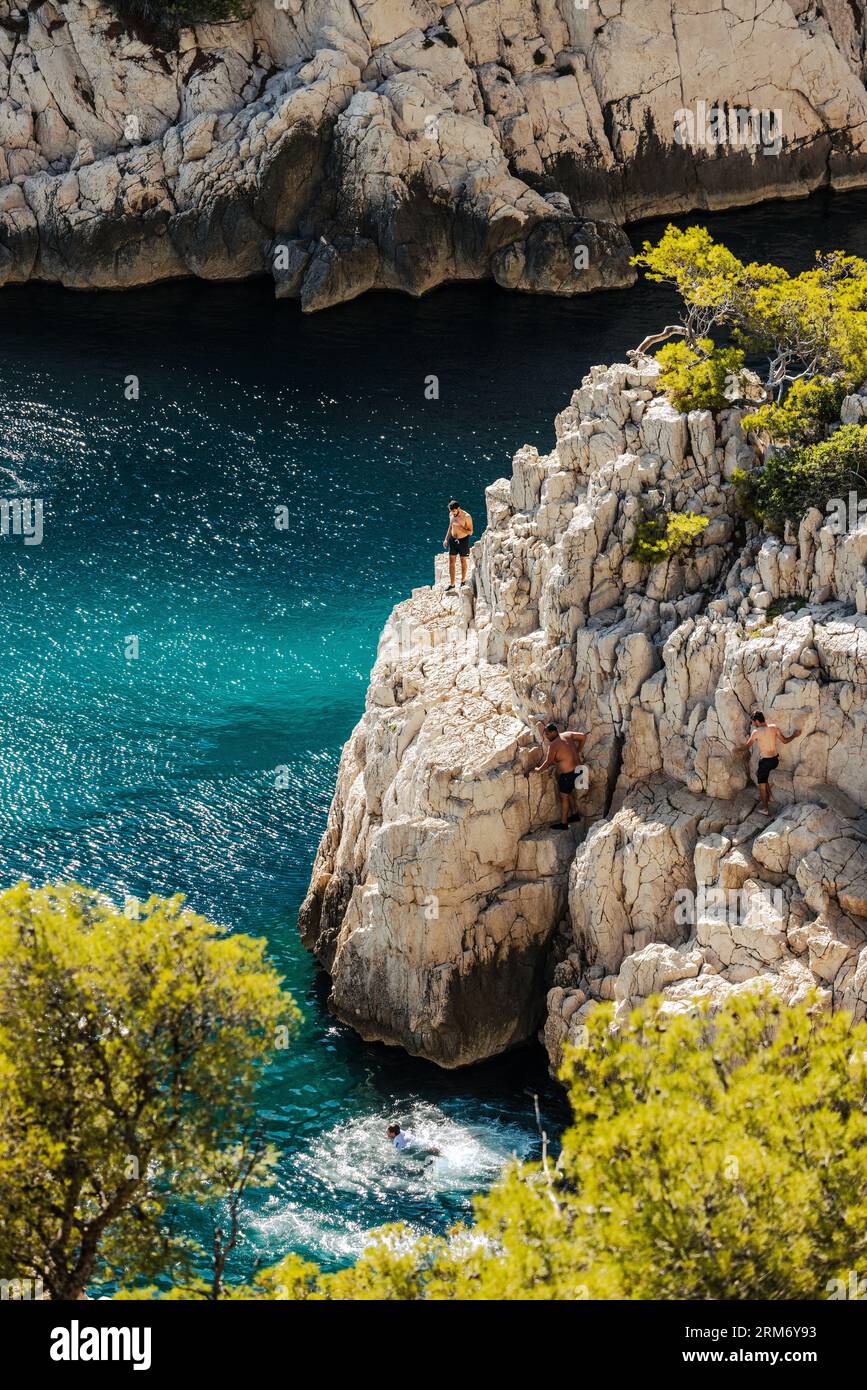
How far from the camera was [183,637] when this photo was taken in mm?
56031

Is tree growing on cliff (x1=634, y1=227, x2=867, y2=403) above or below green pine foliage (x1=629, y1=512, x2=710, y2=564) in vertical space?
above

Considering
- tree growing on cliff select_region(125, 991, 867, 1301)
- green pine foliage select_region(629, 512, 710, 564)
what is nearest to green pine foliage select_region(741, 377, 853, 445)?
green pine foliage select_region(629, 512, 710, 564)

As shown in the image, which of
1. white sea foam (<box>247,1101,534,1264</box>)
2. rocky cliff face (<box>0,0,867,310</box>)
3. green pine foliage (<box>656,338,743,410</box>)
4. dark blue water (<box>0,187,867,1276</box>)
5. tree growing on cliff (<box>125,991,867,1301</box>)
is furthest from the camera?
rocky cliff face (<box>0,0,867,310</box>)

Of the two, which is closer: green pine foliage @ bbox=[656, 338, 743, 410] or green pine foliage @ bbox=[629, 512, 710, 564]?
green pine foliage @ bbox=[629, 512, 710, 564]

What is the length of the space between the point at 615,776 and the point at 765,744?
4.50 meters

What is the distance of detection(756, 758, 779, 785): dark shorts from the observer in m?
35.1

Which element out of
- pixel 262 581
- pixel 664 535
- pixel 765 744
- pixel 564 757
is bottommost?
pixel 564 757

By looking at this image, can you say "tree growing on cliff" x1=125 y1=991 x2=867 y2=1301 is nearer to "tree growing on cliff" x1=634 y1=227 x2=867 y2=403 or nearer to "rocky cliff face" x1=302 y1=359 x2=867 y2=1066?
"rocky cliff face" x1=302 y1=359 x2=867 y2=1066

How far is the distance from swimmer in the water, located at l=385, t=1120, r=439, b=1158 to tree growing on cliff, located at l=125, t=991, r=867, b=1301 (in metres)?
10.9

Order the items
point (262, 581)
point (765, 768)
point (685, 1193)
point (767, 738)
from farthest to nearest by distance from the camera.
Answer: point (262, 581)
point (765, 768)
point (767, 738)
point (685, 1193)

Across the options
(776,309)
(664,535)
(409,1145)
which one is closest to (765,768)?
(664,535)

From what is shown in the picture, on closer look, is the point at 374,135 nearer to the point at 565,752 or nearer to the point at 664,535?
the point at 664,535

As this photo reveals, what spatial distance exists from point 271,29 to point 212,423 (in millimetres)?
28434

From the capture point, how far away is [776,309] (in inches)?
1587
